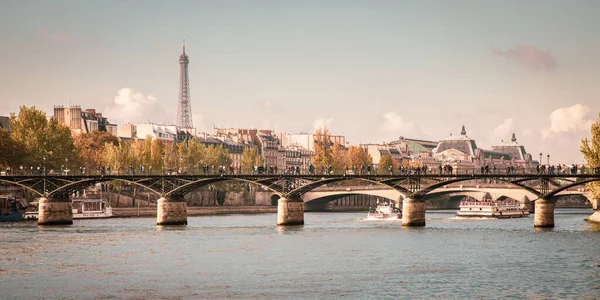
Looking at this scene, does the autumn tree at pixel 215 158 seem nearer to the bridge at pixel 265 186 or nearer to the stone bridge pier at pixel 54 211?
the bridge at pixel 265 186

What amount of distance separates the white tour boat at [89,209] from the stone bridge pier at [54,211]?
16.9 m

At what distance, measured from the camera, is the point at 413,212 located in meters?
112

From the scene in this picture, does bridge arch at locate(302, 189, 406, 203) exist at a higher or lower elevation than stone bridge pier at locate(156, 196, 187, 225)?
higher

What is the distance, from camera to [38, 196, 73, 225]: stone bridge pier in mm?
119375

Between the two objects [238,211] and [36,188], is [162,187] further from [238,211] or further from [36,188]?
[238,211]

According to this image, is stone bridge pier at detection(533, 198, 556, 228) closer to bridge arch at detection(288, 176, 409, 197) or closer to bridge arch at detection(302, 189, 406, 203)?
bridge arch at detection(288, 176, 409, 197)

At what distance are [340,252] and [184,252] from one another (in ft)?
40.0

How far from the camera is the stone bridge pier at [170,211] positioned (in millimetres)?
117125

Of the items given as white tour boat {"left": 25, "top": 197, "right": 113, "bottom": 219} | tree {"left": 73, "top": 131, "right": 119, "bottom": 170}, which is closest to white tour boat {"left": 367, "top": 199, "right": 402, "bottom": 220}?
white tour boat {"left": 25, "top": 197, "right": 113, "bottom": 219}

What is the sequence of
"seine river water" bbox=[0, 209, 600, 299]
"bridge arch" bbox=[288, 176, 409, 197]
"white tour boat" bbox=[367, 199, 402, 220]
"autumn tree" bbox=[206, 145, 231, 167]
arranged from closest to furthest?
"seine river water" bbox=[0, 209, 600, 299] → "bridge arch" bbox=[288, 176, 409, 197] → "white tour boat" bbox=[367, 199, 402, 220] → "autumn tree" bbox=[206, 145, 231, 167]

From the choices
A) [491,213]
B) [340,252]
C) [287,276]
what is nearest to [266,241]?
[340,252]

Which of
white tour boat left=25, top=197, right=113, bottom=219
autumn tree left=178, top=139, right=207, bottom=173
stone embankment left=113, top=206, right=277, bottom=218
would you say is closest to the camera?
white tour boat left=25, top=197, right=113, bottom=219

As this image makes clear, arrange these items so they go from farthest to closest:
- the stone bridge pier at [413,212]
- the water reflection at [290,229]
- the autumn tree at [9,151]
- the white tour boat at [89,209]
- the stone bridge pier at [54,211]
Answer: the white tour boat at [89,209] < the autumn tree at [9,151] < the stone bridge pier at [54,211] < the stone bridge pier at [413,212] < the water reflection at [290,229]

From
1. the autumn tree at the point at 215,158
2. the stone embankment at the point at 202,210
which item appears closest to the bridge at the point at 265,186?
the stone embankment at the point at 202,210
